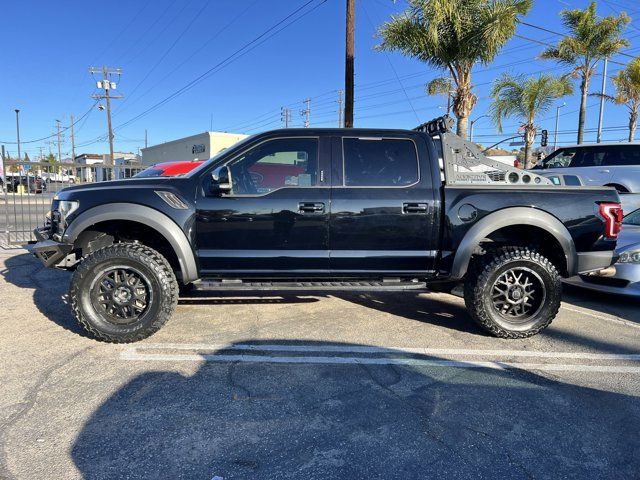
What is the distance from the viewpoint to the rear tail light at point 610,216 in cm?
437

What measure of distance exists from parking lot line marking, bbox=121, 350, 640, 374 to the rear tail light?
1.27 meters

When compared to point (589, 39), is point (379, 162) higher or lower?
lower

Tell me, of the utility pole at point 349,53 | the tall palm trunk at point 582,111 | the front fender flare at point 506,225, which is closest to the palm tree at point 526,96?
the tall palm trunk at point 582,111

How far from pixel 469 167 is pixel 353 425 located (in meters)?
2.91

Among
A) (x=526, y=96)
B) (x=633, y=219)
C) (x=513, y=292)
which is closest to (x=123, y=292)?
(x=513, y=292)

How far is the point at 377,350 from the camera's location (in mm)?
4105

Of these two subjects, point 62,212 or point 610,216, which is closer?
point 62,212

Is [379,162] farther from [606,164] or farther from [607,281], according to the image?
[606,164]

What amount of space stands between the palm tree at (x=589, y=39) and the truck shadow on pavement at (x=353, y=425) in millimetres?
17468

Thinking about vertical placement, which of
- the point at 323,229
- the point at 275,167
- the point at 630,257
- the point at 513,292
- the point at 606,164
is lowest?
the point at 513,292

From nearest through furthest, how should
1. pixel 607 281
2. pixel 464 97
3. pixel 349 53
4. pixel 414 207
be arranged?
pixel 414 207, pixel 607 281, pixel 464 97, pixel 349 53

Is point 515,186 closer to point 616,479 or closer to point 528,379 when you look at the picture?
point 528,379

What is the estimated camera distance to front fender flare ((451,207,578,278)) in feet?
14.1

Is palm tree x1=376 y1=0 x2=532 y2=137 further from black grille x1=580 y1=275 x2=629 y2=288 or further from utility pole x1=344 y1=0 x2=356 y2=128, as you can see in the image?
black grille x1=580 y1=275 x2=629 y2=288
